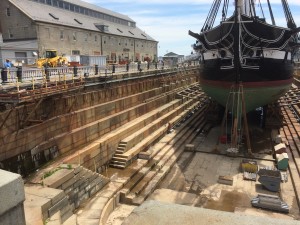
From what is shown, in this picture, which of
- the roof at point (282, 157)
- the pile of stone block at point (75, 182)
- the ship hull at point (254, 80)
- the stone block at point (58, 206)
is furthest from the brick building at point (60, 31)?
the roof at point (282, 157)

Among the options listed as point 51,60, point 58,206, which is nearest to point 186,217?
point 58,206

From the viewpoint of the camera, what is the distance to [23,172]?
33.7 feet

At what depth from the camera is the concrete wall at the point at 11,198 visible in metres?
1.83

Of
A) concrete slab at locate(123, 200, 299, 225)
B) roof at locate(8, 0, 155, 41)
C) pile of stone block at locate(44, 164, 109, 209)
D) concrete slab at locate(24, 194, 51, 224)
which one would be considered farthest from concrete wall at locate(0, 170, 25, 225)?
roof at locate(8, 0, 155, 41)

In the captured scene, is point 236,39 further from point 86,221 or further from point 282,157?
point 86,221

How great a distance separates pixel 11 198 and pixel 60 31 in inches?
1418

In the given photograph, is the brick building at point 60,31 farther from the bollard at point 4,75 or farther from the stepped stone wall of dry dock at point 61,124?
the bollard at point 4,75

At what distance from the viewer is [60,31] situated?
3469 cm

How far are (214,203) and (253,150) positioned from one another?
7102 millimetres

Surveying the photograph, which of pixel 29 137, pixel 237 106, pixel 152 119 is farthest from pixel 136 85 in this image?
pixel 29 137

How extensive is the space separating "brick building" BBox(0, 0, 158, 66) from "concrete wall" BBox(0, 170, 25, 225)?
813 inches

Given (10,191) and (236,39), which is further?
(236,39)

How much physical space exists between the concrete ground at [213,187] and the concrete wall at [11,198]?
28.2 ft

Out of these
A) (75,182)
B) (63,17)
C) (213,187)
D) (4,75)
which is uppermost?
(63,17)
